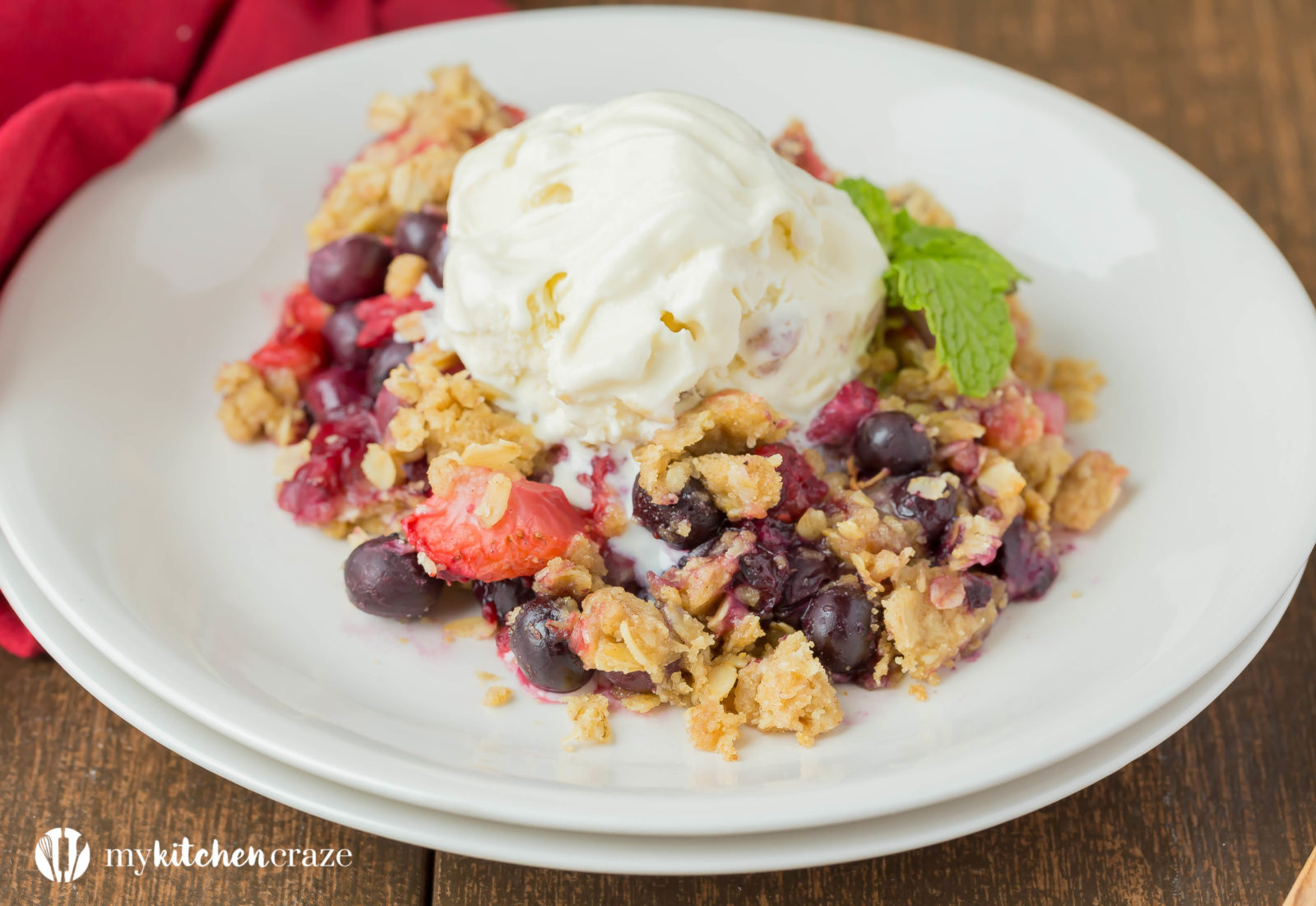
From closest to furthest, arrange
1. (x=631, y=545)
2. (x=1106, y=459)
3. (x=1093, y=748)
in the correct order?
(x=1093, y=748)
(x=631, y=545)
(x=1106, y=459)

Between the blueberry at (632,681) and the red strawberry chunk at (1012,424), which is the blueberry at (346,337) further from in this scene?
the red strawberry chunk at (1012,424)

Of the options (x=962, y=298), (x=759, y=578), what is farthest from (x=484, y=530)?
(x=962, y=298)

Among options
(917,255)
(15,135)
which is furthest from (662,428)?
(15,135)

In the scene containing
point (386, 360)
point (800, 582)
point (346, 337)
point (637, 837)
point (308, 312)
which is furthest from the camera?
point (308, 312)

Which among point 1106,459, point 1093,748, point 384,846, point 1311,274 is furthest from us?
point 1311,274

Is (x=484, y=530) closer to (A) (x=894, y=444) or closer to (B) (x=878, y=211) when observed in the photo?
(A) (x=894, y=444)

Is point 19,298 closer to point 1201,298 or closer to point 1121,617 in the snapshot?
point 1121,617
